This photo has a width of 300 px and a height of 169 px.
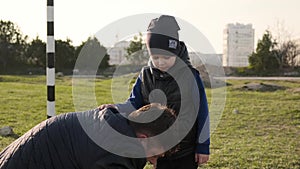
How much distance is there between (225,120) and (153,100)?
18.7 feet

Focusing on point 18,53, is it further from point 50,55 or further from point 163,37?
point 163,37

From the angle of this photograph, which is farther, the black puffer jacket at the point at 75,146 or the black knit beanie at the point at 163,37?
the black knit beanie at the point at 163,37

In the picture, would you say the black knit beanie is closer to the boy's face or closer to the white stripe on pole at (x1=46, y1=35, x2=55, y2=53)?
the boy's face

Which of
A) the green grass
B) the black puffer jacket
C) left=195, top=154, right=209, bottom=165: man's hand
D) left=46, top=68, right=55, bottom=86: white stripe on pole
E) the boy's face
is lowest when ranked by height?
the green grass

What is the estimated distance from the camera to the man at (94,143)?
2202 mm

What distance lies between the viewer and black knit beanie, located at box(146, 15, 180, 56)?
3.07 m

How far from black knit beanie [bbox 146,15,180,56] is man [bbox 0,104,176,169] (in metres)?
0.84

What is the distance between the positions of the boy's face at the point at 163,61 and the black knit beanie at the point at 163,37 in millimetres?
26

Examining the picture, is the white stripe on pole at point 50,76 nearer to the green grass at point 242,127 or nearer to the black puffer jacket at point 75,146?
the green grass at point 242,127

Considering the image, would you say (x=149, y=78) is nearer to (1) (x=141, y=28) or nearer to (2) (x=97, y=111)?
(1) (x=141, y=28)

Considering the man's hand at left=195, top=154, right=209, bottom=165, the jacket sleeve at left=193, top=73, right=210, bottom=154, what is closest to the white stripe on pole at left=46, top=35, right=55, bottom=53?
the jacket sleeve at left=193, top=73, right=210, bottom=154

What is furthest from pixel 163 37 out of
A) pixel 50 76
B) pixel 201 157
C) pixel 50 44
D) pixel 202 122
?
pixel 50 76

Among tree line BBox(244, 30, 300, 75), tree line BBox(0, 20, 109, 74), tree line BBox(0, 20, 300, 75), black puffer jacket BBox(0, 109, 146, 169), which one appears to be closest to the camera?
black puffer jacket BBox(0, 109, 146, 169)

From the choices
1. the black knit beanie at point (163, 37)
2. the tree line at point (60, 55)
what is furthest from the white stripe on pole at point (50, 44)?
the tree line at point (60, 55)
